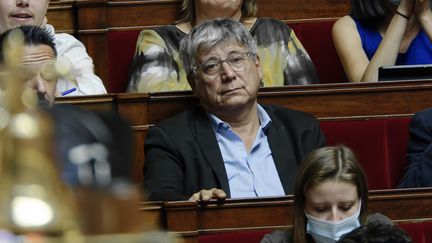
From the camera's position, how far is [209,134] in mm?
1747

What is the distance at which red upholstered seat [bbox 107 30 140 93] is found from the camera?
2.30 metres

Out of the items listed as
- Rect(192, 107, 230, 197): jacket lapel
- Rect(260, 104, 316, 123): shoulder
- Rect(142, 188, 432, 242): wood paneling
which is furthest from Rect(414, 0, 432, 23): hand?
Rect(142, 188, 432, 242): wood paneling

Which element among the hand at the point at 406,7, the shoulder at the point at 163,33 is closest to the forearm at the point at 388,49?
the hand at the point at 406,7

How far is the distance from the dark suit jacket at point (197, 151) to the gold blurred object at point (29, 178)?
1.33 m

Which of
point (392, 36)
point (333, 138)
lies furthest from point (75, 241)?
point (392, 36)

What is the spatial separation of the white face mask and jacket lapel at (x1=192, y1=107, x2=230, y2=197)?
1.13ft

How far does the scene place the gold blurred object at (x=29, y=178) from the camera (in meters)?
0.28

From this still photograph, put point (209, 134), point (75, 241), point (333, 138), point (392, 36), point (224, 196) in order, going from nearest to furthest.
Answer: point (75, 241), point (224, 196), point (209, 134), point (333, 138), point (392, 36)

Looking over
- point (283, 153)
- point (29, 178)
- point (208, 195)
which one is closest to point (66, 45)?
point (283, 153)

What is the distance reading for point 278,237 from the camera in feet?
4.49

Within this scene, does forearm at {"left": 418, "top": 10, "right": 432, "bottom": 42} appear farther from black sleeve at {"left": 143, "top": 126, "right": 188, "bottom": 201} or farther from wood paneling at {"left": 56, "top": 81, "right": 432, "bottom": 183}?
black sleeve at {"left": 143, "top": 126, "right": 188, "bottom": 201}

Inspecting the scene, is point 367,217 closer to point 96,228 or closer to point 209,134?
point 209,134

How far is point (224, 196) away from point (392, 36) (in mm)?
790

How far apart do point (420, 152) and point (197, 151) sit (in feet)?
1.31
